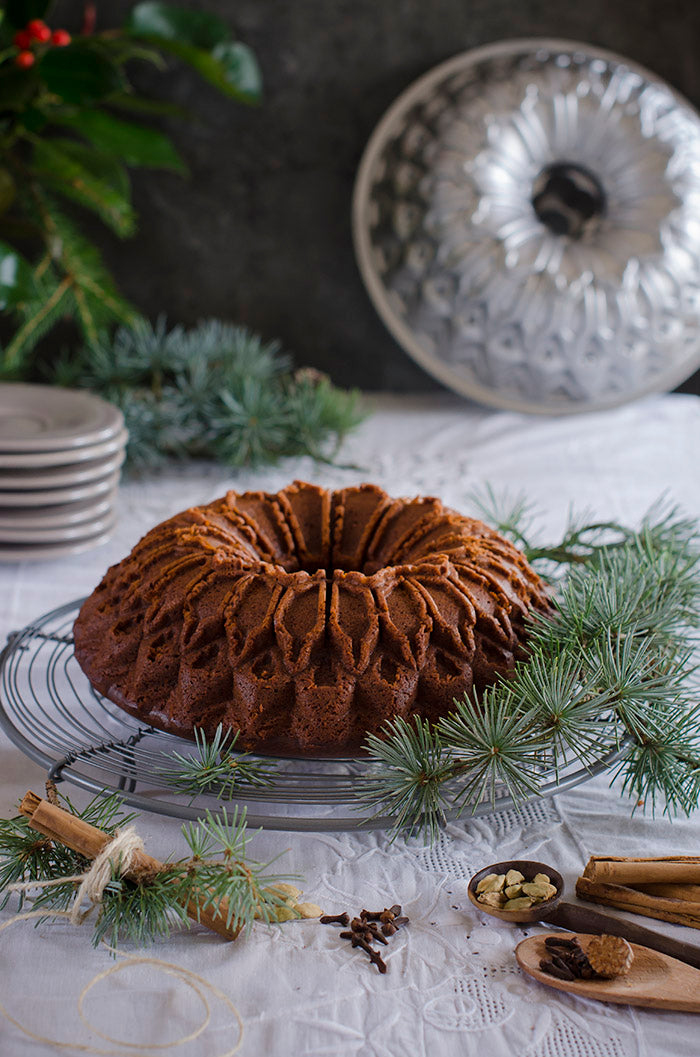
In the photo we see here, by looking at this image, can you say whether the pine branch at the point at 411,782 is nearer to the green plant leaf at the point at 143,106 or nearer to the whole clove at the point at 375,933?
the whole clove at the point at 375,933

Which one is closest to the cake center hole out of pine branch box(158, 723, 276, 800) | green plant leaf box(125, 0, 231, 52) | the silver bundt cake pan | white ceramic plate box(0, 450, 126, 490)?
the silver bundt cake pan

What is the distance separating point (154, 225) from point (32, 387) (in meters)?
0.85

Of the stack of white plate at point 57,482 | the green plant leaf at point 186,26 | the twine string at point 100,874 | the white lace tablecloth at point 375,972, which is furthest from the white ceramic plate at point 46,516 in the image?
the green plant leaf at point 186,26

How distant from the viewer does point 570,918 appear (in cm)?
81

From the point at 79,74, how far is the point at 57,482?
841 mm

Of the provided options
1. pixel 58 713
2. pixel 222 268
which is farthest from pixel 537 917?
pixel 222 268

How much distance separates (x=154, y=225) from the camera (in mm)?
2445

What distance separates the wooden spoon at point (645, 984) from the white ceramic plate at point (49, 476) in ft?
3.20

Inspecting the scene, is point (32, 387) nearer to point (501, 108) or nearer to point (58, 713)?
point (58, 713)

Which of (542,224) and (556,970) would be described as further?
(542,224)

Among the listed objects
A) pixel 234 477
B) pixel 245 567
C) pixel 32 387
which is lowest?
pixel 234 477

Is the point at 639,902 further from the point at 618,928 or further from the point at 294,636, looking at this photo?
the point at 294,636

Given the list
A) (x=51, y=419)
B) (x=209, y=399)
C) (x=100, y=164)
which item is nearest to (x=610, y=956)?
(x=51, y=419)

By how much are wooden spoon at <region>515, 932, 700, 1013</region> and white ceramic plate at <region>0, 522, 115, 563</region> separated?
980 millimetres
